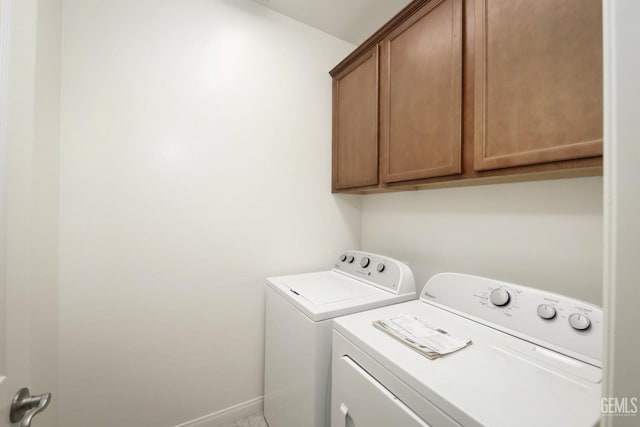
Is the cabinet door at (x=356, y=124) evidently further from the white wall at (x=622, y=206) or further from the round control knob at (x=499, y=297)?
the white wall at (x=622, y=206)

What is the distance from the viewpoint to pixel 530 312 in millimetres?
886

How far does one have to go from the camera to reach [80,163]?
1.17 metres

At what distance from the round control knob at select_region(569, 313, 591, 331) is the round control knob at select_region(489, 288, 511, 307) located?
183 millimetres

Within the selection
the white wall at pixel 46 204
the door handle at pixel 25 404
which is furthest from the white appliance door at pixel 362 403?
the white wall at pixel 46 204

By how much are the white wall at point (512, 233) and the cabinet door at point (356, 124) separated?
15.9 inches

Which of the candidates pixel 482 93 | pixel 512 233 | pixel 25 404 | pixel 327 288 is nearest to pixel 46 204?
pixel 25 404

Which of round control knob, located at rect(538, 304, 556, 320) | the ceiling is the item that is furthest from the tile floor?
the ceiling

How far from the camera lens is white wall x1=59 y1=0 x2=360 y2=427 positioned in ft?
3.88

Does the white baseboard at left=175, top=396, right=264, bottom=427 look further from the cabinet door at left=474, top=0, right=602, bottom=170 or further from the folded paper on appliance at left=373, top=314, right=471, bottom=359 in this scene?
the cabinet door at left=474, top=0, right=602, bottom=170

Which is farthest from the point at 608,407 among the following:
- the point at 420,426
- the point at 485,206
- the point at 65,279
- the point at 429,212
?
the point at 65,279

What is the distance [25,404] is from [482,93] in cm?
174

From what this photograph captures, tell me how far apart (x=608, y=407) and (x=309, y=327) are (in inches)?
34.9

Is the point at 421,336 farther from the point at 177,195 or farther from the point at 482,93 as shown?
the point at 177,195

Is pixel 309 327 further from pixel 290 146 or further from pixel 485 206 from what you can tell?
pixel 290 146
